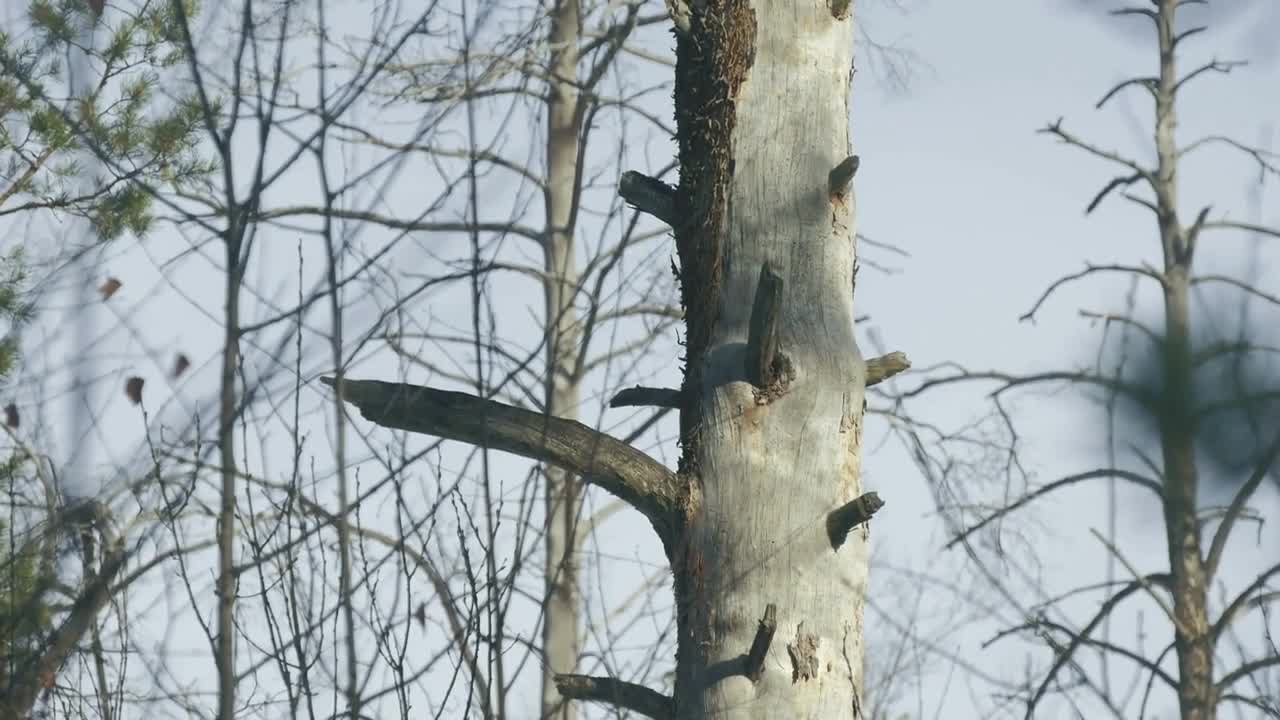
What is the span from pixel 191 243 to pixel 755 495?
1.29 m

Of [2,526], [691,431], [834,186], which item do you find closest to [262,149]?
[691,431]

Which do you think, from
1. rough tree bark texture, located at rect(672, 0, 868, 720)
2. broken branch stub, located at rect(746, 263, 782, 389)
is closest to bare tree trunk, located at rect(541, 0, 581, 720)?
rough tree bark texture, located at rect(672, 0, 868, 720)

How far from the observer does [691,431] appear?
A: 10.4 ft

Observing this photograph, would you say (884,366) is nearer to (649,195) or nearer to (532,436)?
(649,195)

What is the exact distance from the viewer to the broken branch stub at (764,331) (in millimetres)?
2945

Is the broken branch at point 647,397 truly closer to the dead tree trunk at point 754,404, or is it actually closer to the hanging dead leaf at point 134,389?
the dead tree trunk at point 754,404

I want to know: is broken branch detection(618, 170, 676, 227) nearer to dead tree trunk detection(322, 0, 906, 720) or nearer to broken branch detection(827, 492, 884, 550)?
dead tree trunk detection(322, 0, 906, 720)

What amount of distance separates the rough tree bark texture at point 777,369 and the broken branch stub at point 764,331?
0.09 ft

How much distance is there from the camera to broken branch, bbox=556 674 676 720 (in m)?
3.12

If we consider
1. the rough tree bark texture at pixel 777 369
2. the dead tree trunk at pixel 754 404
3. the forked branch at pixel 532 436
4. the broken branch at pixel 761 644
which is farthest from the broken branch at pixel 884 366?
the broken branch at pixel 761 644

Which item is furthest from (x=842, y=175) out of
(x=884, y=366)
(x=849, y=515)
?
(x=849, y=515)

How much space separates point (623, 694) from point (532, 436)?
0.61 meters

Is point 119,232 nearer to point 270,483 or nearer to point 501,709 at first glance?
point 270,483

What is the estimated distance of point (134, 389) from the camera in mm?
3111
